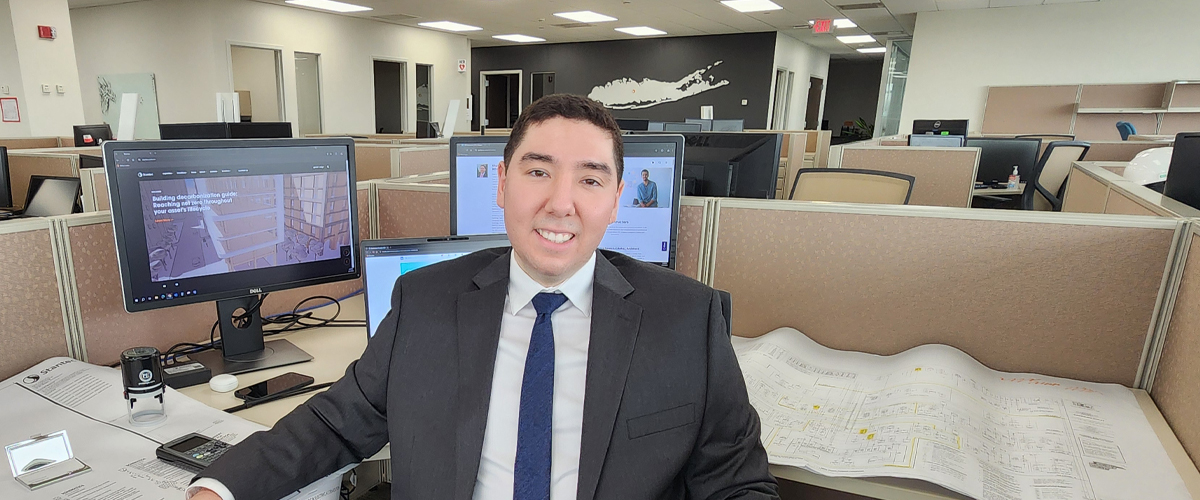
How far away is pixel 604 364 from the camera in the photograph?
32.0 inches

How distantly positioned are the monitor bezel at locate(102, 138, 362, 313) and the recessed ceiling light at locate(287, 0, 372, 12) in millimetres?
7994

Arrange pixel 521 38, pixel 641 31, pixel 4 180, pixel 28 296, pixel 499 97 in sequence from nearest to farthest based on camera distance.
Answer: pixel 28 296
pixel 4 180
pixel 641 31
pixel 521 38
pixel 499 97

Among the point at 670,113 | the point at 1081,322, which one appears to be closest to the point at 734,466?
the point at 1081,322

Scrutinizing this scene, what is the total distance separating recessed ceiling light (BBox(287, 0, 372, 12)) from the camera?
26.9 feet

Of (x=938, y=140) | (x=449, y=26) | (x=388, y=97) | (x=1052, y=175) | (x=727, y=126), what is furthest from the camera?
(x=388, y=97)

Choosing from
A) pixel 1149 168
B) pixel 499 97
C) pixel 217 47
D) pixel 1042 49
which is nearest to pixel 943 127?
pixel 1042 49

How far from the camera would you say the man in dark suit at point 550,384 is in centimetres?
79

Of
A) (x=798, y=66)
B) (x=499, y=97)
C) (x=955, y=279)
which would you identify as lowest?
(x=955, y=279)

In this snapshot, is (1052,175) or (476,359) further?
(1052,175)

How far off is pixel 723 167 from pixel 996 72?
8375mm

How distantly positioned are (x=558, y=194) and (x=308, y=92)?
10187 millimetres

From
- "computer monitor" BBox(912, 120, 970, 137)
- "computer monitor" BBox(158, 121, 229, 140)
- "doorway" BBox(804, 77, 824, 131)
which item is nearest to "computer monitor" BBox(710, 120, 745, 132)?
"computer monitor" BBox(912, 120, 970, 137)

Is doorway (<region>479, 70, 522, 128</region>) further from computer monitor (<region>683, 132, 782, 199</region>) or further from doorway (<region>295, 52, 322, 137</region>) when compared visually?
computer monitor (<region>683, 132, 782, 199</region>)

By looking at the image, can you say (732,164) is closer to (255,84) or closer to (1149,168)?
(1149,168)
